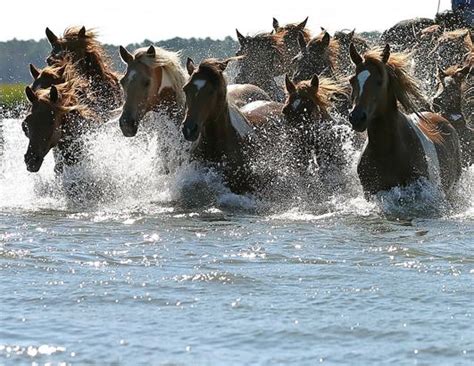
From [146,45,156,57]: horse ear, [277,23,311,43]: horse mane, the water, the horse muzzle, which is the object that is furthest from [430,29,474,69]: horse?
the horse muzzle

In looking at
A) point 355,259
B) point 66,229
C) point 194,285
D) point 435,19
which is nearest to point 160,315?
point 194,285

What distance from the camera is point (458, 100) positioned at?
13.1 metres

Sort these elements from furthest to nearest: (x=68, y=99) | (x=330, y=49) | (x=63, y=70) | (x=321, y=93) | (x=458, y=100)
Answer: (x=330, y=49) → (x=458, y=100) → (x=63, y=70) → (x=321, y=93) → (x=68, y=99)

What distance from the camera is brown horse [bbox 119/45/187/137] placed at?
11172 millimetres

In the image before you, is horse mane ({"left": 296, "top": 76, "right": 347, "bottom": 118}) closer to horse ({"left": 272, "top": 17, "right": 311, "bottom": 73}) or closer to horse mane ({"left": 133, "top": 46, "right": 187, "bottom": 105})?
horse mane ({"left": 133, "top": 46, "right": 187, "bottom": 105})

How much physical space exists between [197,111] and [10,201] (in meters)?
2.31

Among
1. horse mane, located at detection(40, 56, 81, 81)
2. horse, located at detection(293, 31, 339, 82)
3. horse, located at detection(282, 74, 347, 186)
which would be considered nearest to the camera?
horse, located at detection(282, 74, 347, 186)

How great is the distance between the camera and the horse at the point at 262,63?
1600 centimetres

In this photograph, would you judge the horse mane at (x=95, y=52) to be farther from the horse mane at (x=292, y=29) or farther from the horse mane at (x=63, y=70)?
the horse mane at (x=292, y=29)

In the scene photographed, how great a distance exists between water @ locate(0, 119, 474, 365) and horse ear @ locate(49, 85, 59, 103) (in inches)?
25.8

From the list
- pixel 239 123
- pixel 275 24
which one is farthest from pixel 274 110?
pixel 275 24

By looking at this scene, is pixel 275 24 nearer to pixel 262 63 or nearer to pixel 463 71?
pixel 262 63

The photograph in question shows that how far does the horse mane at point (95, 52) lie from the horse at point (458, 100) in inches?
135

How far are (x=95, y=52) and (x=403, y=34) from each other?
5.48 metres
